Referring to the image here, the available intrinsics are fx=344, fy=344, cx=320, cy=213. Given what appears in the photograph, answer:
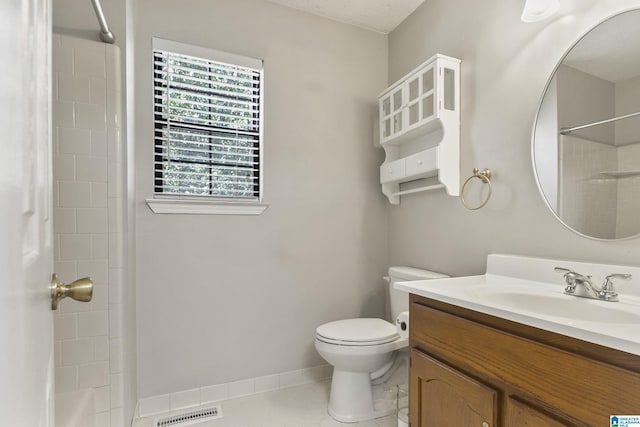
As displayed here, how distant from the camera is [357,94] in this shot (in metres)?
2.44

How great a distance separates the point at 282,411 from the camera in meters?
1.94

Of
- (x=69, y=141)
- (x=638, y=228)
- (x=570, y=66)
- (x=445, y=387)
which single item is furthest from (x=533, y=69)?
(x=69, y=141)

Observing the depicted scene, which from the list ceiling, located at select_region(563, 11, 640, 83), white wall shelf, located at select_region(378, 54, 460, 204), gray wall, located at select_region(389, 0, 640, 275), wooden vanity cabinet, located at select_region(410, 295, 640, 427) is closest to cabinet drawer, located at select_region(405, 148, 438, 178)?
white wall shelf, located at select_region(378, 54, 460, 204)

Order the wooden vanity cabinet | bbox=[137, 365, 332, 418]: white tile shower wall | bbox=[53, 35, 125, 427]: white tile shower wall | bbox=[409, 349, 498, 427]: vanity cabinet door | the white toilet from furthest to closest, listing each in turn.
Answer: bbox=[137, 365, 332, 418]: white tile shower wall < the white toilet < bbox=[53, 35, 125, 427]: white tile shower wall < bbox=[409, 349, 498, 427]: vanity cabinet door < the wooden vanity cabinet

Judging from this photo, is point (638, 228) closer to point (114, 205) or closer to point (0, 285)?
point (0, 285)

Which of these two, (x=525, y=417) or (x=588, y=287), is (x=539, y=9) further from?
Result: (x=525, y=417)

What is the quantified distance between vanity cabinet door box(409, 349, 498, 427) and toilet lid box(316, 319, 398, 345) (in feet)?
1.46

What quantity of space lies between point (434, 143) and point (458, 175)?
26 cm

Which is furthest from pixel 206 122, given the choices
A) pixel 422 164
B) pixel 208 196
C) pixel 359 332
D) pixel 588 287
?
pixel 588 287

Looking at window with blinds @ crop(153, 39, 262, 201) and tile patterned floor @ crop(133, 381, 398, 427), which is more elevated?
window with blinds @ crop(153, 39, 262, 201)

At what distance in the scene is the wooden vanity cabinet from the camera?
2.55 feet

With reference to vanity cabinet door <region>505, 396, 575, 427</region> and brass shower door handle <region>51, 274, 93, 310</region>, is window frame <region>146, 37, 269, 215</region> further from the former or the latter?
vanity cabinet door <region>505, 396, 575, 427</region>

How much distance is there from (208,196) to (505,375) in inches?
66.0

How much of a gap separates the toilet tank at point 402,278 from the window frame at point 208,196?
92 cm
